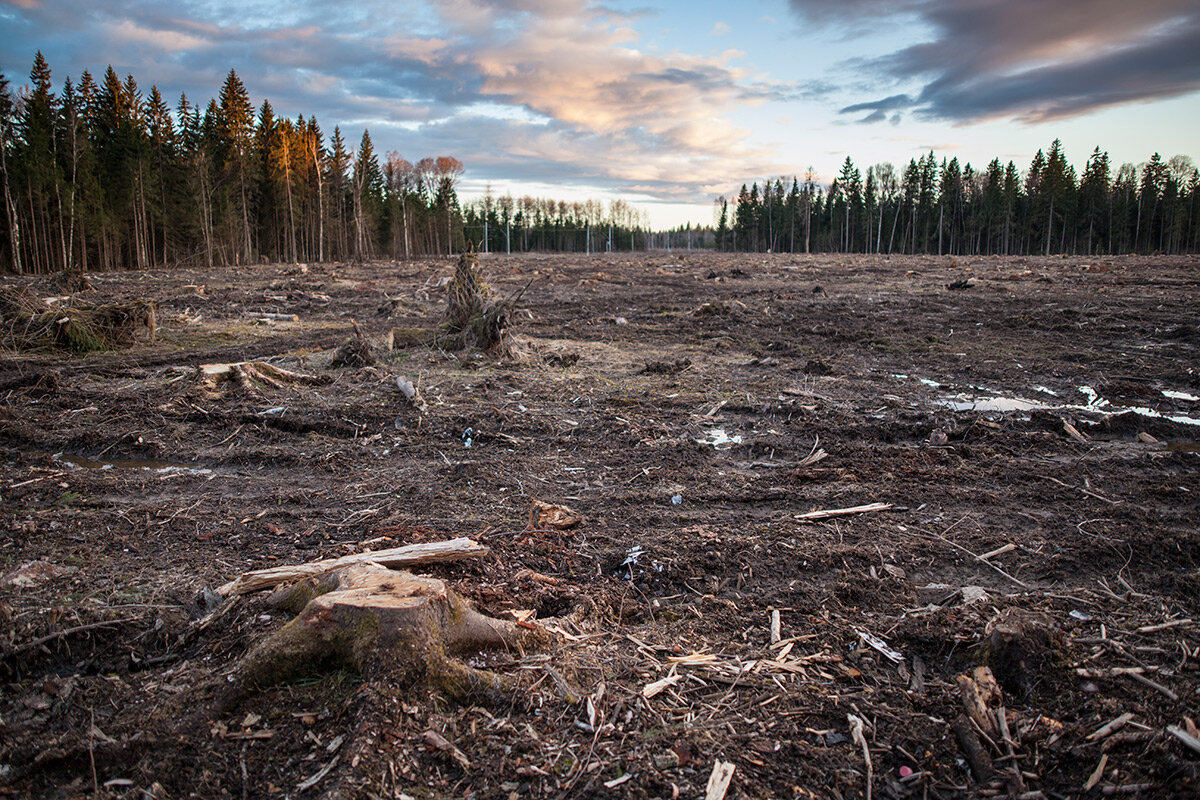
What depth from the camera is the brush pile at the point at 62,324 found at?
37.7 feet

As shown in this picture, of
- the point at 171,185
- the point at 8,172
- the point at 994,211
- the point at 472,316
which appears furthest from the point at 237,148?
the point at 994,211

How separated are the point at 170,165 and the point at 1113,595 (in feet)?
182

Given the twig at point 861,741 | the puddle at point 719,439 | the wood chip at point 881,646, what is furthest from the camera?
the puddle at point 719,439

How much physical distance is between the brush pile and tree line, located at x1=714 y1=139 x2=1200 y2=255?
82.4 m

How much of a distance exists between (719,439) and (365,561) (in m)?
→ 4.48

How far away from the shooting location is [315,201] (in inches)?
2239

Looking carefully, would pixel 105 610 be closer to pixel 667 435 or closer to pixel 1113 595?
pixel 667 435

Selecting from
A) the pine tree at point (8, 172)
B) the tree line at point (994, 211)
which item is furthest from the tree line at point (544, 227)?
the pine tree at point (8, 172)

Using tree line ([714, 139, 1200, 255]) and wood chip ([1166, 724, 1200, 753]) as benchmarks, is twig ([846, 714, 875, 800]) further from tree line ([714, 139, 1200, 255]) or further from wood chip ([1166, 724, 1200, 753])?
tree line ([714, 139, 1200, 255])

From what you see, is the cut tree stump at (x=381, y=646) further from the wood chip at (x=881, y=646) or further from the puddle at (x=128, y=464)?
the puddle at (x=128, y=464)

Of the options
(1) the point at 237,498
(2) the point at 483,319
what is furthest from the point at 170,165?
(1) the point at 237,498

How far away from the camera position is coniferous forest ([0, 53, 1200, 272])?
36.1 meters

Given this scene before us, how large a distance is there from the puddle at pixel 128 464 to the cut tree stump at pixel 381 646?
4083 millimetres

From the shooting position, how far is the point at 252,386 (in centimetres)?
880
